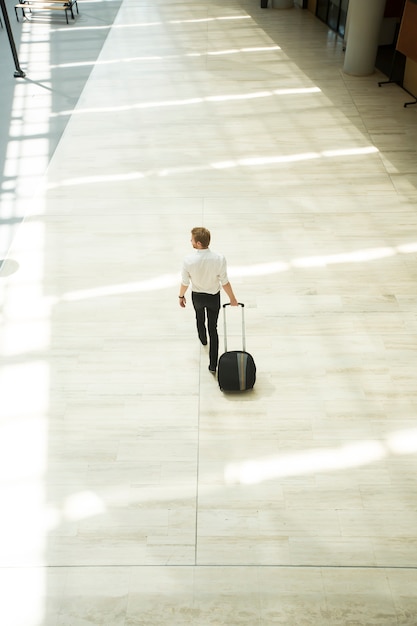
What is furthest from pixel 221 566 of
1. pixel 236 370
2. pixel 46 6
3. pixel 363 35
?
pixel 46 6

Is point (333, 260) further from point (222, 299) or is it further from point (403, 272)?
point (222, 299)

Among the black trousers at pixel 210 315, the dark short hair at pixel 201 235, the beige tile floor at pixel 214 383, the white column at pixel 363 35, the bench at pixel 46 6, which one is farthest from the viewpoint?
the bench at pixel 46 6

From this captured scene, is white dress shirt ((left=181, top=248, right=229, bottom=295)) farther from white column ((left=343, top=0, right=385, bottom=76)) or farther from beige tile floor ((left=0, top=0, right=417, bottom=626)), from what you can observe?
white column ((left=343, top=0, right=385, bottom=76))

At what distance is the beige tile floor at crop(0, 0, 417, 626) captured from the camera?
14.3 feet

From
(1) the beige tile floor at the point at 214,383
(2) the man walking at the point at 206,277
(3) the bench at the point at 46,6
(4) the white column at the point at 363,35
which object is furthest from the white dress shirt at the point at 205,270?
(3) the bench at the point at 46,6

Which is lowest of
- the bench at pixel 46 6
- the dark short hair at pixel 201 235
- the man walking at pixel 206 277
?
the bench at pixel 46 6

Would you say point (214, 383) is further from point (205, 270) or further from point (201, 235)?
Answer: point (201, 235)

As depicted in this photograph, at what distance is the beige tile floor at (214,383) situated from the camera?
4344 mm

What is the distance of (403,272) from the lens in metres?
7.21

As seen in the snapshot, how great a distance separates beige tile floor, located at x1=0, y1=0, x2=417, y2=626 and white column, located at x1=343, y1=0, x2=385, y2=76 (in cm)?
192

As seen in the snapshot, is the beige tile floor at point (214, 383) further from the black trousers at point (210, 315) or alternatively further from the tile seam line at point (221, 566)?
the black trousers at point (210, 315)

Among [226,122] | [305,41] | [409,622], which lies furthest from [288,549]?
[305,41]

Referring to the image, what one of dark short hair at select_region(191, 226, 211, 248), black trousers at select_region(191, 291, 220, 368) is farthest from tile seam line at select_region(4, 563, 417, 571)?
dark short hair at select_region(191, 226, 211, 248)

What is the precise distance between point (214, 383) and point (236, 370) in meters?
0.40
